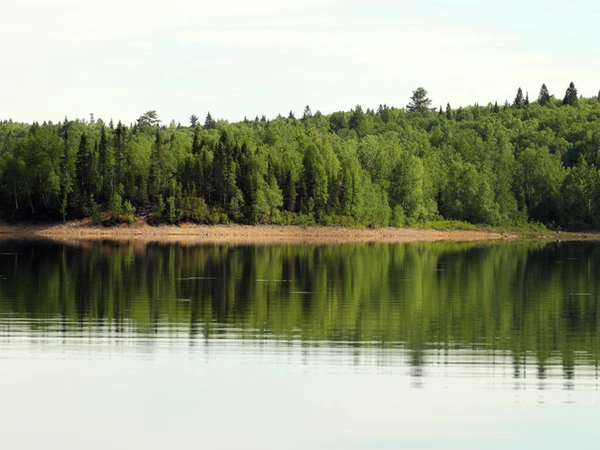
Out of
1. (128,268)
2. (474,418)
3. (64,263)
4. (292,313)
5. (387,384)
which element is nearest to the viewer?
(474,418)

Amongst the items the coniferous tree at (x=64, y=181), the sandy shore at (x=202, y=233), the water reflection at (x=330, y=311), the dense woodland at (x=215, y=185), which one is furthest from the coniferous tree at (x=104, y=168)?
the water reflection at (x=330, y=311)

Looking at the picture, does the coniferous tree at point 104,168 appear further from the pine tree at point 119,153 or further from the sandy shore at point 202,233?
the sandy shore at point 202,233

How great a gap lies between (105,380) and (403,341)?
12866mm

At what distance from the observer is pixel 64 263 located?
83438mm

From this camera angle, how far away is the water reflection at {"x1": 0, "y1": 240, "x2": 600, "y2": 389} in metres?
36.8

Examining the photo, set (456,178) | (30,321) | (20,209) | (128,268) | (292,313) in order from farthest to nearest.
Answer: (456,178) → (20,209) → (128,268) → (292,313) → (30,321)

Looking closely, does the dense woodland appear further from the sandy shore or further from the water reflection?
the water reflection

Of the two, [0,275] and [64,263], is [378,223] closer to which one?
[64,263]

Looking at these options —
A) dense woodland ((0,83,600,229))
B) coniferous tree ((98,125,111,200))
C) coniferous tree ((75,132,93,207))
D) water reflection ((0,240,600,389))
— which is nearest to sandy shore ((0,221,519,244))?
dense woodland ((0,83,600,229))

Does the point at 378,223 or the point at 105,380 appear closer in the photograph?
the point at 105,380

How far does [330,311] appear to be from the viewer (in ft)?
161

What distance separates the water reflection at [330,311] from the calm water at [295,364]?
5.2 inches

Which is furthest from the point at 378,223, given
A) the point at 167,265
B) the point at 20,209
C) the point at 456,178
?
the point at 167,265

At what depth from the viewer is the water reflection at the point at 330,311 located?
36.8 meters
